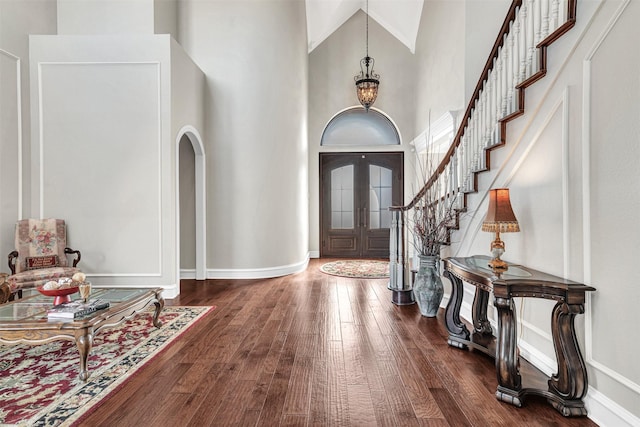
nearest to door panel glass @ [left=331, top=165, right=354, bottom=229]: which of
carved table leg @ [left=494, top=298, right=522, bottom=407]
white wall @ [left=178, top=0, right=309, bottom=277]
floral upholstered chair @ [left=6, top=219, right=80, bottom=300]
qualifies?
white wall @ [left=178, top=0, right=309, bottom=277]

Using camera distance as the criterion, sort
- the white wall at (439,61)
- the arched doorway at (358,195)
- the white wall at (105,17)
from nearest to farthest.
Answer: the white wall at (105,17)
the white wall at (439,61)
the arched doorway at (358,195)

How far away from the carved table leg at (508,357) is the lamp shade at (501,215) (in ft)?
1.62

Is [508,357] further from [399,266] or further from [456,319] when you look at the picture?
[399,266]

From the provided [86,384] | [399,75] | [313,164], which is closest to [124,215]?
[86,384]

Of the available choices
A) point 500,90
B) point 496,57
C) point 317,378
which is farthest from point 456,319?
point 496,57

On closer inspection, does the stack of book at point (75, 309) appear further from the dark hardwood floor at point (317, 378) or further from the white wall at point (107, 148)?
the white wall at point (107, 148)

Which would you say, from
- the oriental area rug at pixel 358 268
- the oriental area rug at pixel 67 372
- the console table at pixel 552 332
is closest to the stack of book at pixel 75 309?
the oriental area rug at pixel 67 372

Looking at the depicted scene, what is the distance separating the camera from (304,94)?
7.18m

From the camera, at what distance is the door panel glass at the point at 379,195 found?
8289 millimetres

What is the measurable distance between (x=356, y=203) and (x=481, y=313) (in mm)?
5475

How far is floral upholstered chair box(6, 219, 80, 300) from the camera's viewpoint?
384 cm

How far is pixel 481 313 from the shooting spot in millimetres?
2990

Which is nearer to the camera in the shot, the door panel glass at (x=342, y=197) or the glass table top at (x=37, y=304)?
the glass table top at (x=37, y=304)

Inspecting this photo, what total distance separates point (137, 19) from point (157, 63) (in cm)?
113
